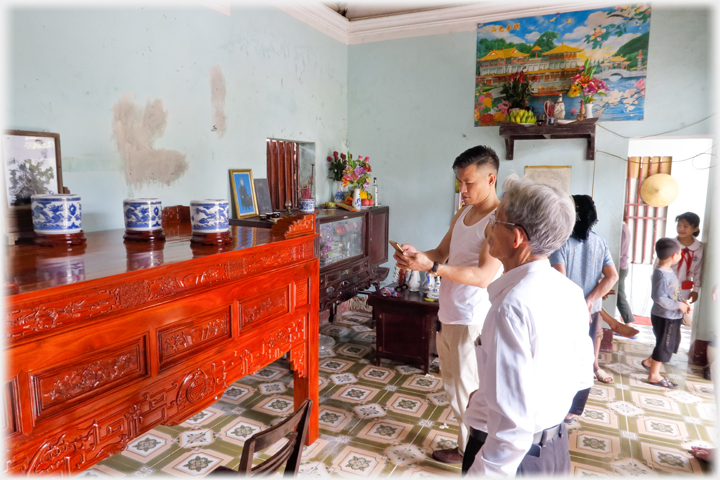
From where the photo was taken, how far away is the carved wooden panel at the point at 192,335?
1.67 metres

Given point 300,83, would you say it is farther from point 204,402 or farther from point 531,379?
point 531,379

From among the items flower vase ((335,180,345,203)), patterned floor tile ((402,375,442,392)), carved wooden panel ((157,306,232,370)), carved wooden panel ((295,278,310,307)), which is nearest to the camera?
carved wooden panel ((157,306,232,370))

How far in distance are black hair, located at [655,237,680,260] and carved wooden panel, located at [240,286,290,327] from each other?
123 inches

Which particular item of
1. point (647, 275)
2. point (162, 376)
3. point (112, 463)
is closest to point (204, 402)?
point (162, 376)

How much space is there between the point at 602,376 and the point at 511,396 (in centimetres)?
325

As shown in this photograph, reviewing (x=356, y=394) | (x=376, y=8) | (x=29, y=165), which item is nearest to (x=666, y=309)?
(x=356, y=394)

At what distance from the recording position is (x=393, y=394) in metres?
3.60

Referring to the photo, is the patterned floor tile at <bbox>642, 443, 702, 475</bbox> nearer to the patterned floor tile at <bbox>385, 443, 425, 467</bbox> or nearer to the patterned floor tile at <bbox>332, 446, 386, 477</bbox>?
the patterned floor tile at <bbox>385, 443, 425, 467</bbox>

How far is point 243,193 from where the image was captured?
3934 millimetres

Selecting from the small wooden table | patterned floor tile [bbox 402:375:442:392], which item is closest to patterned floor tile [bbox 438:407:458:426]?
patterned floor tile [bbox 402:375:442:392]

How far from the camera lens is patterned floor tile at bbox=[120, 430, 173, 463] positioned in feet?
8.94

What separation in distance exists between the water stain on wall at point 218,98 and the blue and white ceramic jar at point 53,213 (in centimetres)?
190

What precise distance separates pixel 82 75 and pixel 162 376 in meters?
1.89

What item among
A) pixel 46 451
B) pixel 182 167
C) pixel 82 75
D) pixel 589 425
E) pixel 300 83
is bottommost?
pixel 589 425
